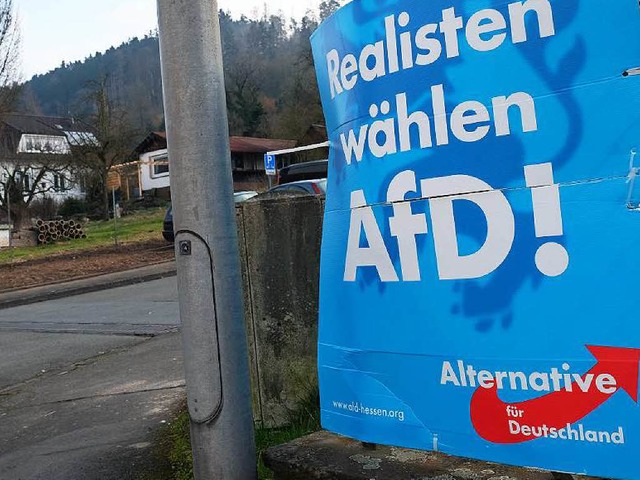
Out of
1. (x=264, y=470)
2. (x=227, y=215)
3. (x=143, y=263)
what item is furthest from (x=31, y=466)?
(x=143, y=263)

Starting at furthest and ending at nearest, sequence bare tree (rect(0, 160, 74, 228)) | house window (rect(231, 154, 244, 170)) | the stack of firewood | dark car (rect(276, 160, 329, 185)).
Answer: house window (rect(231, 154, 244, 170)) < bare tree (rect(0, 160, 74, 228)) < the stack of firewood < dark car (rect(276, 160, 329, 185))

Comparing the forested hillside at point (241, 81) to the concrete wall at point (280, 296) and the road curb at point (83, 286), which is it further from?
the concrete wall at point (280, 296)

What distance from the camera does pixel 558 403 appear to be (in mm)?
2230

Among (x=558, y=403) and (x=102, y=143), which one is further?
(x=102, y=143)

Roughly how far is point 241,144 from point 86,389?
2220 inches

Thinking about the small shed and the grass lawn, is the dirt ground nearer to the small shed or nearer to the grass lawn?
the grass lawn

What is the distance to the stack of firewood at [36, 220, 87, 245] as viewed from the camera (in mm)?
28375

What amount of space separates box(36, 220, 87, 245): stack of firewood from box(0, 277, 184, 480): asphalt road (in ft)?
57.7

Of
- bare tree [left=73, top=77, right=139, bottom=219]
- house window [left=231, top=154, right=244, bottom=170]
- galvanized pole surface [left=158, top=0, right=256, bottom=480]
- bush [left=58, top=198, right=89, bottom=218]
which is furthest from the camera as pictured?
house window [left=231, top=154, right=244, bottom=170]

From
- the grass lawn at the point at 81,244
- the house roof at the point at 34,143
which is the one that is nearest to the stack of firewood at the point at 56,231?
the grass lawn at the point at 81,244

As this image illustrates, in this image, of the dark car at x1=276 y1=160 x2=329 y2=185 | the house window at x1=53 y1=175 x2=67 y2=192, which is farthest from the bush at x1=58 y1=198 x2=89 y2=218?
the dark car at x1=276 y1=160 x2=329 y2=185

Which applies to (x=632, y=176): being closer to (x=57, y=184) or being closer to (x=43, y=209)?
(x=43, y=209)

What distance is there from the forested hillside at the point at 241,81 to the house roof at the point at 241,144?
3.28 ft

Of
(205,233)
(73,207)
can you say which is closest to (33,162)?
(73,207)
